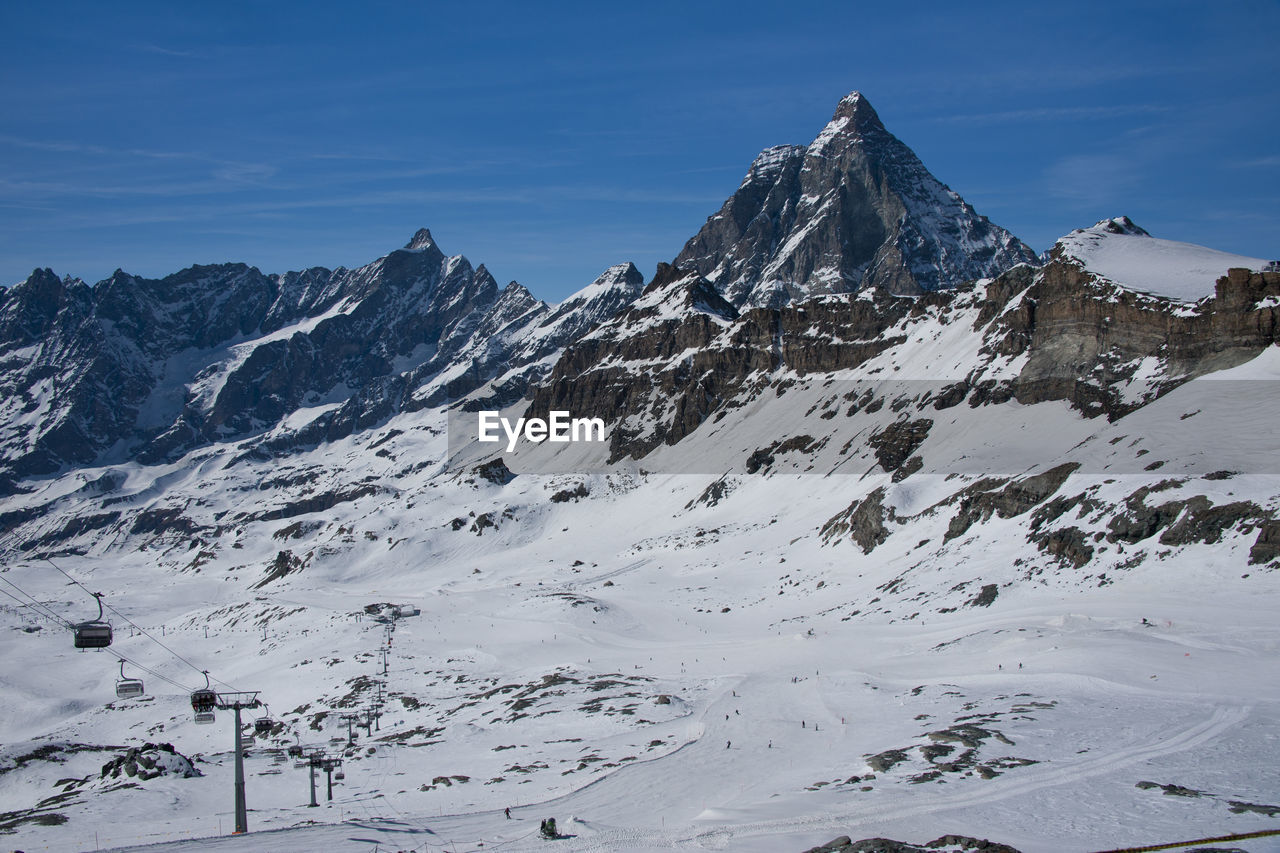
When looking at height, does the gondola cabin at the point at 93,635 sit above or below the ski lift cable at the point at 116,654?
above

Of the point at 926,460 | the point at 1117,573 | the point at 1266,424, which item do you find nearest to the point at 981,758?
the point at 1117,573

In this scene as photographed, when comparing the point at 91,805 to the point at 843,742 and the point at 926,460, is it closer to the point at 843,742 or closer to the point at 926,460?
the point at 843,742

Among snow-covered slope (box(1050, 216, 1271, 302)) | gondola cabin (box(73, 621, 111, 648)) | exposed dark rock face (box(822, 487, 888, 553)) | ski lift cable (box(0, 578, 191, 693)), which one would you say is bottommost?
ski lift cable (box(0, 578, 191, 693))

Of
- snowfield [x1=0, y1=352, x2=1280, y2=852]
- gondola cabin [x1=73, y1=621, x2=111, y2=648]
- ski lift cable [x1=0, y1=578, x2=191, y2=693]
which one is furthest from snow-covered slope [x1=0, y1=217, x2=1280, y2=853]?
gondola cabin [x1=73, y1=621, x2=111, y2=648]

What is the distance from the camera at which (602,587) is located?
383ft

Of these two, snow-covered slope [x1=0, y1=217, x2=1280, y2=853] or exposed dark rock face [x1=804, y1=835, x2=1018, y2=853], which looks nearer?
exposed dark rock face [x1=804, y1=835, x2=1018, y2=853]

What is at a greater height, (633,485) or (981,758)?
(633,485)

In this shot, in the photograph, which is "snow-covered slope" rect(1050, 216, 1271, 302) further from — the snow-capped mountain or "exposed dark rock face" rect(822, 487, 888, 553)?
"exposed dark rock face" rect(822, 487, 888, 553)

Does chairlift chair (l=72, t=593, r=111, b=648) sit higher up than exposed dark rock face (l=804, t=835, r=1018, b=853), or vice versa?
chairlift chair (l=72, t=593, r=111, b=648)

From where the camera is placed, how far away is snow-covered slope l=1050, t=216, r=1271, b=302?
109938 mm

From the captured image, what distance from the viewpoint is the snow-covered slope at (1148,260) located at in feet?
361

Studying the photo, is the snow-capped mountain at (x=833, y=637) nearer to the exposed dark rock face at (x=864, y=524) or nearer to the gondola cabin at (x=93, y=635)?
the exposed dark rock face at (x=864, y=524)

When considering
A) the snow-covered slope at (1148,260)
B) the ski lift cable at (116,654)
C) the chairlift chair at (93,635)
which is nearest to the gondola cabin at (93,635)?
the chairlift chair at (93,635)

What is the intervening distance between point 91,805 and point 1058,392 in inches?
4057
